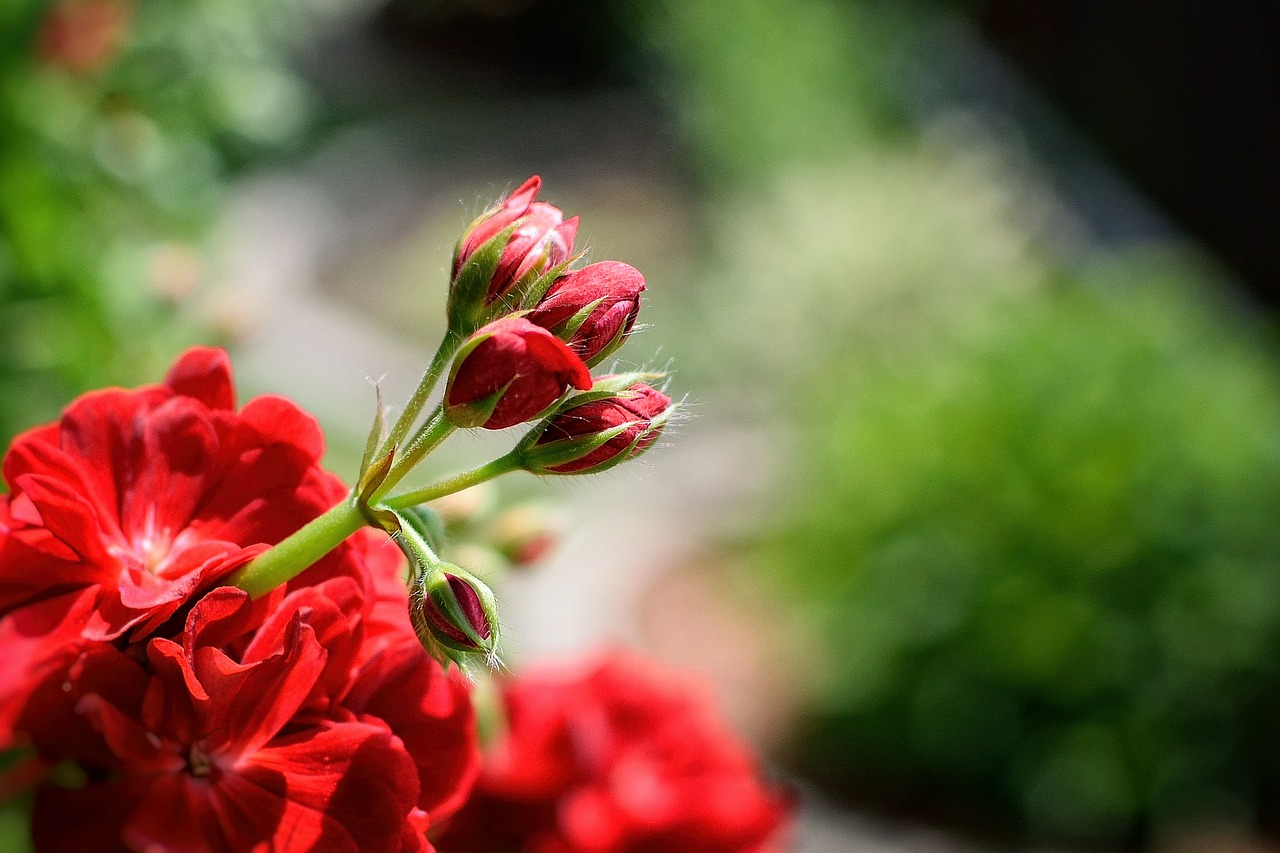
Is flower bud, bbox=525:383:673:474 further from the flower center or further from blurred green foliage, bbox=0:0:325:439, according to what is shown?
blurred green foliage, bbox=0:0:325:439

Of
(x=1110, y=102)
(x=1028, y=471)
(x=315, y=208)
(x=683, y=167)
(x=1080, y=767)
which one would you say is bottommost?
(x=1080, y=767)

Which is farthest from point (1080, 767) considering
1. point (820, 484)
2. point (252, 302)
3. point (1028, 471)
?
point (252, 302)

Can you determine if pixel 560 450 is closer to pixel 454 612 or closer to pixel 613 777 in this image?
pixel 454 612

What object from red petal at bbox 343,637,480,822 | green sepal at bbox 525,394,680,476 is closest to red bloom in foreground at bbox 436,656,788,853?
red petal at bbox 343,637,480,822

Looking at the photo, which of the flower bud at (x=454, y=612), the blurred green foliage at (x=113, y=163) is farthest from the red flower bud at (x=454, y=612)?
the blurred green foliage at (x=113, y=163)

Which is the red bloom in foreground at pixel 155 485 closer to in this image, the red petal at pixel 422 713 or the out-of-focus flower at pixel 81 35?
the red petal at pixel 422 713


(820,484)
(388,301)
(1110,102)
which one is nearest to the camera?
(820,484)

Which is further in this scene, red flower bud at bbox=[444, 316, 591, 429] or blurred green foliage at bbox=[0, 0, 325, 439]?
blurred green foliage at bbox=[0, 0, 325, 439]

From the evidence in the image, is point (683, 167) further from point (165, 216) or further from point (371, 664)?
point (371, 664)

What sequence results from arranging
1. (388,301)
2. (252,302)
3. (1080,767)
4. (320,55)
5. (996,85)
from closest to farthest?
(252,302), (1080,767), (388,301), (996,85), (320,55)
